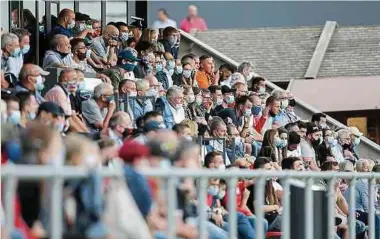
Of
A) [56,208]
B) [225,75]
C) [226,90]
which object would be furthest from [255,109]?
[56,208]

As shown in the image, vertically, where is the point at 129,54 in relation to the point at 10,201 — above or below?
above

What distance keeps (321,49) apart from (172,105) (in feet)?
74.0

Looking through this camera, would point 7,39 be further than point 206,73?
No

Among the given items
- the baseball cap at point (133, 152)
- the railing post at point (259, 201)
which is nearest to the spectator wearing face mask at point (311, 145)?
the railing post at point (259, 201)

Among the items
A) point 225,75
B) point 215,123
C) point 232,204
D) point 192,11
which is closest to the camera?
point 232,204

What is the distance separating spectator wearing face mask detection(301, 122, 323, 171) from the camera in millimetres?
20953

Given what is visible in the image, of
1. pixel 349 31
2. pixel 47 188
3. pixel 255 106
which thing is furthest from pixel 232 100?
pixel 349 31

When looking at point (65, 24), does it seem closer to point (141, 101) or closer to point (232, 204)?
point (141, 101)

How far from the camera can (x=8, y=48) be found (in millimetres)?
15586

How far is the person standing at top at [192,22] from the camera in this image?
4022 cm

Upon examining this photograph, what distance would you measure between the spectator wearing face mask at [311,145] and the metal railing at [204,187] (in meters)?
7.15

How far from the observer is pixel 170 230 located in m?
9.95

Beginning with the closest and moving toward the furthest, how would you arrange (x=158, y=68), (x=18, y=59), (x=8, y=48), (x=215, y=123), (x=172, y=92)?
(x=8, y=48), (x=18, y=59), (x=172, y=92), (x=215, y=123), (x=158, y=68)

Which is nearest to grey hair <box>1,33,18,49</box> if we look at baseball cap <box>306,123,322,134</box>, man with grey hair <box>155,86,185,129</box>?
man with grey hair <box>155,86,185,129</box>
